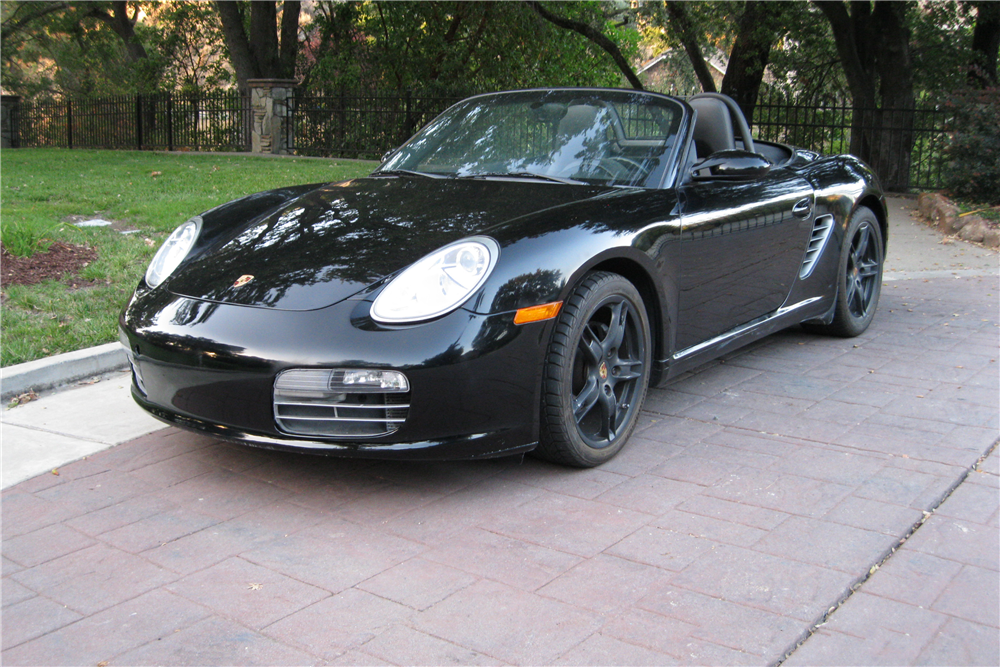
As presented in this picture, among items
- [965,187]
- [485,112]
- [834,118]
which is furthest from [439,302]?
[834,118]

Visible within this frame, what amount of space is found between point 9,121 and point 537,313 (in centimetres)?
2785

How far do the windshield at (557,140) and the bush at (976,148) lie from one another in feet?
28.7

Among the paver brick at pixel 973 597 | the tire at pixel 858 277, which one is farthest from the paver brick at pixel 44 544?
the tire at pixel 858 277

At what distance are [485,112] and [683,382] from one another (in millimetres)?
1686

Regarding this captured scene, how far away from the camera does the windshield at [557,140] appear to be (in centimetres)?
399

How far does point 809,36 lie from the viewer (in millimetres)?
19797

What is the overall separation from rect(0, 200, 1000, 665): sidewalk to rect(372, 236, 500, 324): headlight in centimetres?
69

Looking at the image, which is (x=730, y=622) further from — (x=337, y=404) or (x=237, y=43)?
(x=237, y=43)

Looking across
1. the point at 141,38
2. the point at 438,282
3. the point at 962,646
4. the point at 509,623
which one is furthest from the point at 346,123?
the point at 962,646

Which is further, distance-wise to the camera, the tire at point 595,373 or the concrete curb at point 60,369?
the concrete curb at point 60,369

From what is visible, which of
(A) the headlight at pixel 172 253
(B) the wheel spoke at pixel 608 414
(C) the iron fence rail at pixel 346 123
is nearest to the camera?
(B) the wheel spoke at pixel 608 414

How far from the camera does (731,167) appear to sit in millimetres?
4016

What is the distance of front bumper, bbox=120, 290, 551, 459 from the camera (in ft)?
9.61

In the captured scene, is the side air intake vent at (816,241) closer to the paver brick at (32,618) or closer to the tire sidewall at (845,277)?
the tire sidewall at (845,277)
